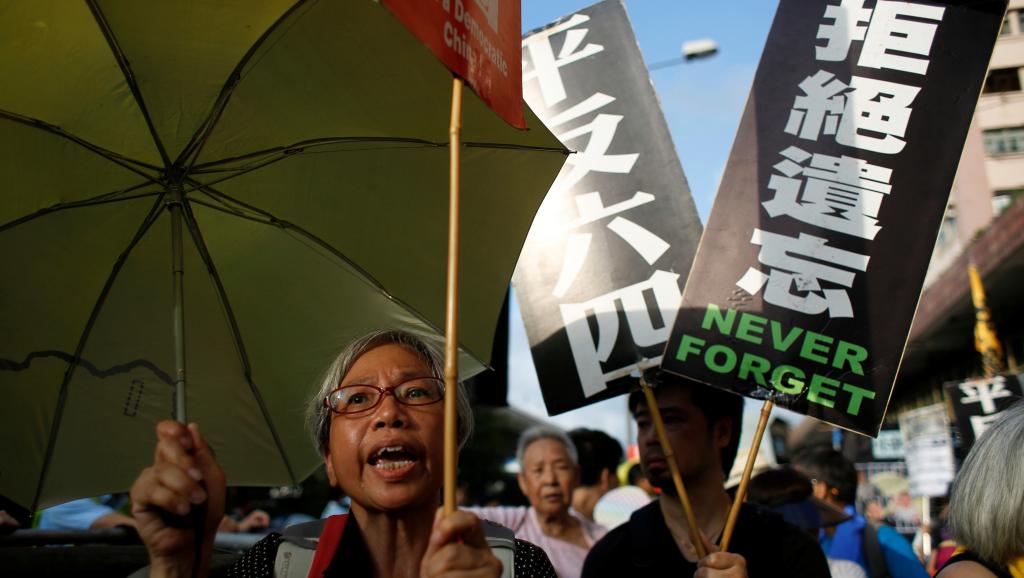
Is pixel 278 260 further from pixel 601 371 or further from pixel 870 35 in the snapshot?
pixel 870 35

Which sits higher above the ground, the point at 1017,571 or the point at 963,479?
the point at 963,479

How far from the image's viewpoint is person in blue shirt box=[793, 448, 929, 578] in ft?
15.1

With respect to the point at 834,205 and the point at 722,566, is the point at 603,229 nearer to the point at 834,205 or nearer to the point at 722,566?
the point at 834,205

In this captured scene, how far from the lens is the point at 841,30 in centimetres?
310

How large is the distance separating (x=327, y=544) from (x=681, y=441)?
1.40 meters

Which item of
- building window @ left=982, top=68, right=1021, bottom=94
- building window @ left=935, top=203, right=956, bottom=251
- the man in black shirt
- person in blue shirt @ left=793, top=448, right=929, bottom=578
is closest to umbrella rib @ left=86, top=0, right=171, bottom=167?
the man in black shirt

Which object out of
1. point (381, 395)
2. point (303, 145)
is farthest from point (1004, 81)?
point (381, 395)

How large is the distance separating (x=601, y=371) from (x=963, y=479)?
4.17 feet

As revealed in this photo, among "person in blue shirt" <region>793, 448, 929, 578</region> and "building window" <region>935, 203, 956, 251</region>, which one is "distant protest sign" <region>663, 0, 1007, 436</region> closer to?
"person in blue shirt" <region>793, 448, 929, 578</region>

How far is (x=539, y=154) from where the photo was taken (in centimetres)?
296

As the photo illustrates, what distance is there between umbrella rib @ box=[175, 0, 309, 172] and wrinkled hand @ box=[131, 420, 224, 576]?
1.10 metres

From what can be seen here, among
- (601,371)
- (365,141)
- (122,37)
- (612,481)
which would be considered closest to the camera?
(122,37)

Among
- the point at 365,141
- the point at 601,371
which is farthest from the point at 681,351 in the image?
the point at 365,141

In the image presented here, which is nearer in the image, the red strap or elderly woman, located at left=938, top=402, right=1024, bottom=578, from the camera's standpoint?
the red strap
